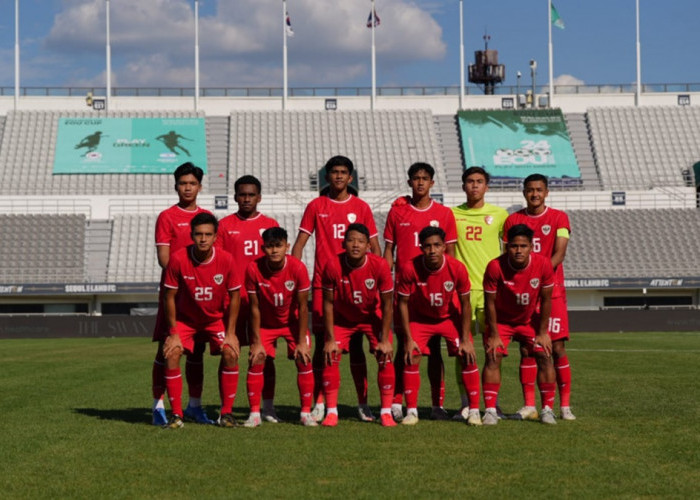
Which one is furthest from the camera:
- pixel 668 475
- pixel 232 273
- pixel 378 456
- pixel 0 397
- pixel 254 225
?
pixel 0 397

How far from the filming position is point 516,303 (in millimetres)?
8320

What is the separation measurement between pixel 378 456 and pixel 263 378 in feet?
7.64

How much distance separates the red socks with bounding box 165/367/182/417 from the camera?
26.5 ft

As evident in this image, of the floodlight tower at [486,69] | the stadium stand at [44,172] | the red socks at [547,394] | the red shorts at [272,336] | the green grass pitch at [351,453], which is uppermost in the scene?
the floodlight tower at [486,69]

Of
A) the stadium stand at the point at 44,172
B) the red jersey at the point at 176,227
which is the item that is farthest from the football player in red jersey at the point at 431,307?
the stadium stand at the point at 44,172

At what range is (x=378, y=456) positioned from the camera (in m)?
6.46

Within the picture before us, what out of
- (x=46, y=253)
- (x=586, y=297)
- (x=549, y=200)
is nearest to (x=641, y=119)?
(x=549, y=200)

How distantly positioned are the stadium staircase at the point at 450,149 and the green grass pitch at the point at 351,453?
32.7 metres

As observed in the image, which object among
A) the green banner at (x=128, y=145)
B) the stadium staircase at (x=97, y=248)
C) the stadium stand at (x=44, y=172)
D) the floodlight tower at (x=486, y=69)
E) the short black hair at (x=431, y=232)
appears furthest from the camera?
the floodlight tower at (x=486, y=69)

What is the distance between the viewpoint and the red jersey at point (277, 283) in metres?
8.27

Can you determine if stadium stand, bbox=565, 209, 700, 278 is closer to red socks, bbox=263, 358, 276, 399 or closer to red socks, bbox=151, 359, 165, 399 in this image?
red socks, bbox=263, 358, 276, 399

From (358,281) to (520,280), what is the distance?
4.53 ft

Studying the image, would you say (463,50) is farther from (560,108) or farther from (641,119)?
(641,119)

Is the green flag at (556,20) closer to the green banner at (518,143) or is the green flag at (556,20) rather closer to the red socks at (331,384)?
the green banner at (518,143)
